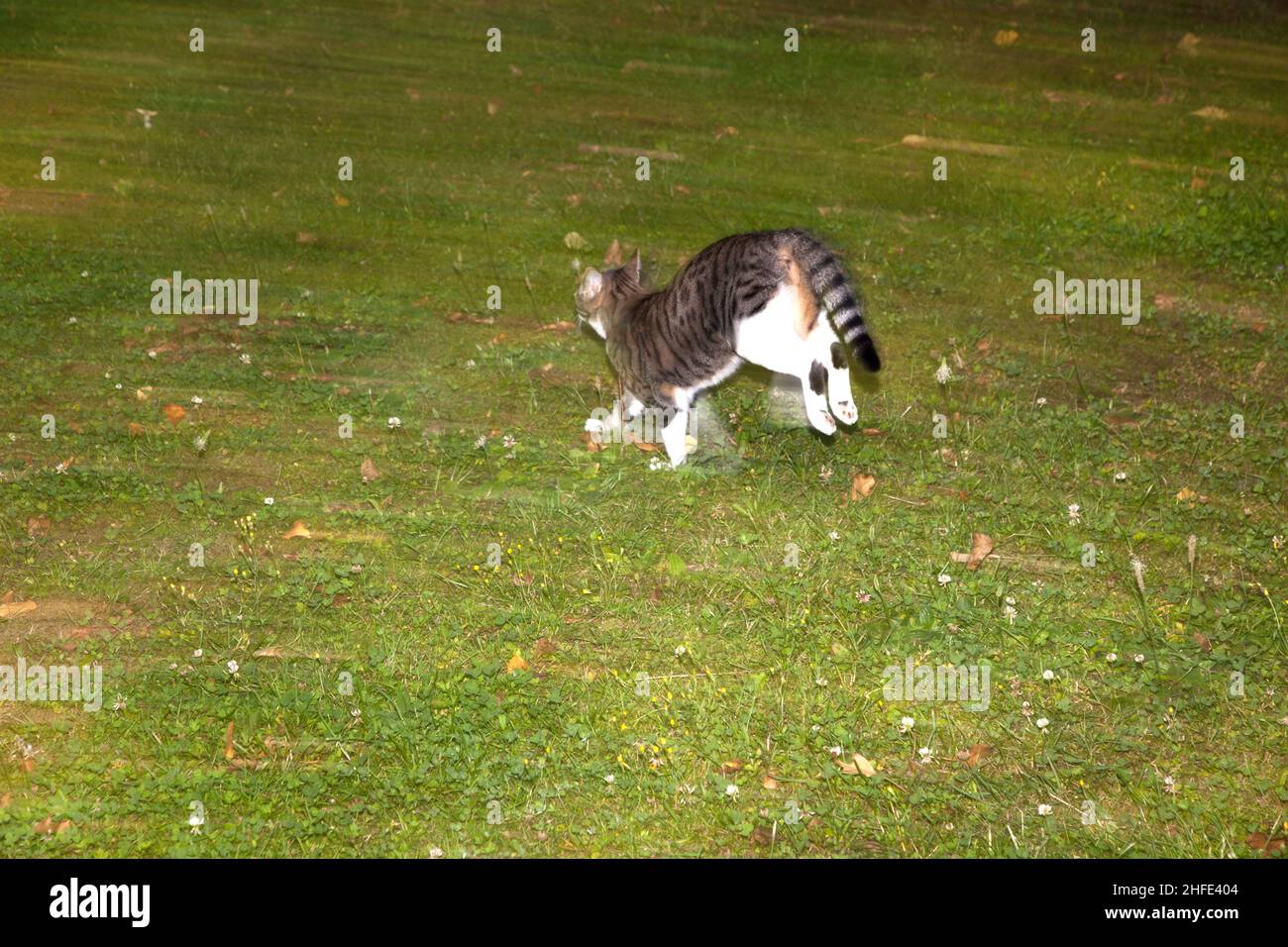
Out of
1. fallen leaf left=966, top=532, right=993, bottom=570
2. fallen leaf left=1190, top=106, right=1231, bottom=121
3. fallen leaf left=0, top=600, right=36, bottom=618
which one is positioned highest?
fallen leaf left=1190, top=106, right=1231, bottom=121

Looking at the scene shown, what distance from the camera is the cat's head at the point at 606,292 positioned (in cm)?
717

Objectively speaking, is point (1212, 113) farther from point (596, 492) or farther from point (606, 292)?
point (596, 492)

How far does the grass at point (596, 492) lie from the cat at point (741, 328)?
1.39ft

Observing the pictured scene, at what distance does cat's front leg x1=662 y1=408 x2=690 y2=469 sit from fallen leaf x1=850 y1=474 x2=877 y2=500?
987mm

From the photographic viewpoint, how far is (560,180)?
417 inches

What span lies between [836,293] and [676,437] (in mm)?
1253

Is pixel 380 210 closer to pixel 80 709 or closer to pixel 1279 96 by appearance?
pixel 80 709

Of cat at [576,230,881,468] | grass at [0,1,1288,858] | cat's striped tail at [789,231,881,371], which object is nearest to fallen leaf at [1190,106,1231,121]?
grass at [0,1,1288,858]

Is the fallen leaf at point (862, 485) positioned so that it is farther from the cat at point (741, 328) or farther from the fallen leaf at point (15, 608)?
the fallen leaf at point (15, 608)

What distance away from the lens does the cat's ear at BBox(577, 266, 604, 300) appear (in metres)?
7.16

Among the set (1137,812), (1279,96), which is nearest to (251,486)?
(1137,812)

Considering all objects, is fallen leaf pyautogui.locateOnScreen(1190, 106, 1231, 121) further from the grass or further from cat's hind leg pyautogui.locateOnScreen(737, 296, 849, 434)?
cat's hind leg pyautogui.locateOnScreen(737, 296, 849, 434)

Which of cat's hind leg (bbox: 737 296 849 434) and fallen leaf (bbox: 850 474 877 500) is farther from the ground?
cat's hind leg (bbox: 737 296 849 434)

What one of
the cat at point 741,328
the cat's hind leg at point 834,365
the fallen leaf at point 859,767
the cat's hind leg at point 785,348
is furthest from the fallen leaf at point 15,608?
the cat's hind leg at point 834,365
